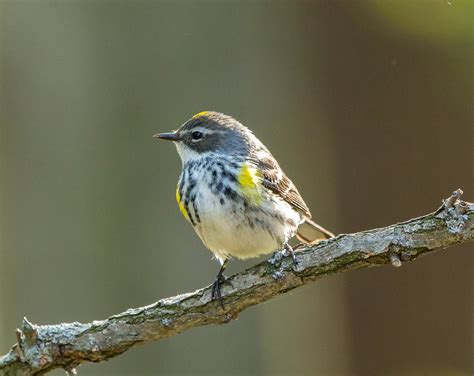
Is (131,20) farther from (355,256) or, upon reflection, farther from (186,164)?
(355,256)

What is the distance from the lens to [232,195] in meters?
4.57

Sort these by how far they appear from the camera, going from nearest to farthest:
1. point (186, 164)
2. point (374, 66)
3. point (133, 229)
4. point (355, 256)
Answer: point (355, 256) → point (186, 164) → point (133, 229) → point (374, 66)

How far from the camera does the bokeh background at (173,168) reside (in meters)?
6.27

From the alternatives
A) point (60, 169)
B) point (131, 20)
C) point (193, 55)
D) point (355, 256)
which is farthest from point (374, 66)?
point (355, 256)

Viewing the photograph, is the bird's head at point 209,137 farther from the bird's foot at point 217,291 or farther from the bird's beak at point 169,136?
the bird's foot at point 217,291

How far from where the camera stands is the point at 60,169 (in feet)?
21.3

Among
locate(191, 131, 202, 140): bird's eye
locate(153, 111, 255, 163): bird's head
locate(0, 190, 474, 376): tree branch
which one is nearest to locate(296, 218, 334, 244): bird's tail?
locate(153, 111, 255, 163): bird's head

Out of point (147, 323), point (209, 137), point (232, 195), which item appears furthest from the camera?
point (209, 137)

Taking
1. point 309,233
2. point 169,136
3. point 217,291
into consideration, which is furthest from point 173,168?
point 217,291

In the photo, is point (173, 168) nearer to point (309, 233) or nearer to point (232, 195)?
point (309, 233)

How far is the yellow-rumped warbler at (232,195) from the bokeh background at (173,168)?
1.08m

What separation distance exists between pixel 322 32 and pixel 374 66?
2.13 feet

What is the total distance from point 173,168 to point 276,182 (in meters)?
1.52

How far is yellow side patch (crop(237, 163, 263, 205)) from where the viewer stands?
15.1 ft
